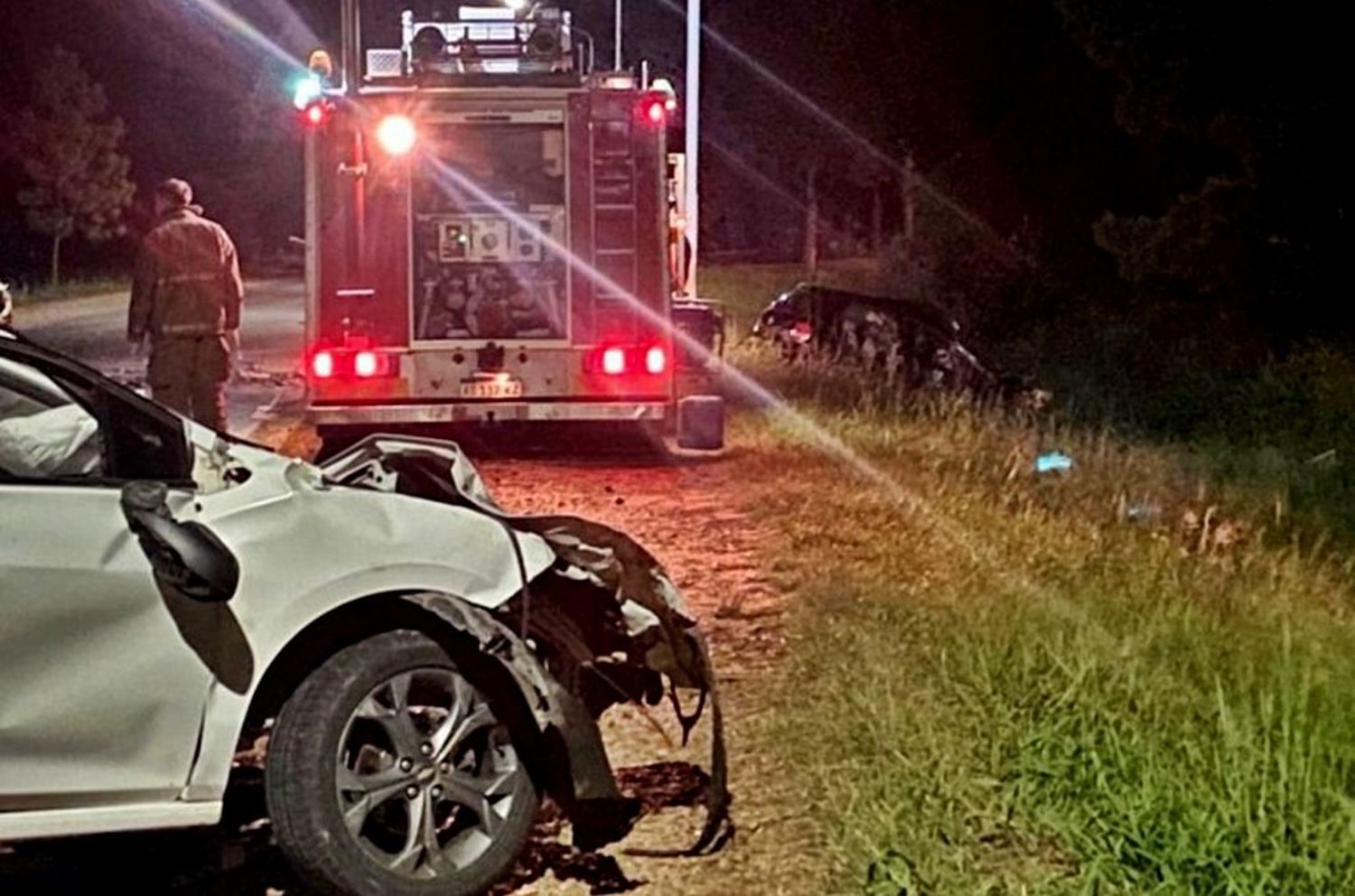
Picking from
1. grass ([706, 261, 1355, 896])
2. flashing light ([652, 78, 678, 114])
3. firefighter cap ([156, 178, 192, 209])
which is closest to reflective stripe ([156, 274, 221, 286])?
firefighter cap ([156, 178, 192, 209])

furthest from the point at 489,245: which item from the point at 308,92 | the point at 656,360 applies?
the point at 308,92

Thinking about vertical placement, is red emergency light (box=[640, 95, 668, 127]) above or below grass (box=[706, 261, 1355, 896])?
above

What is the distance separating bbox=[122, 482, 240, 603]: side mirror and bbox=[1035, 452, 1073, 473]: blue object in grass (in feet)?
28.7

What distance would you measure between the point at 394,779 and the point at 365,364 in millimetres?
8697

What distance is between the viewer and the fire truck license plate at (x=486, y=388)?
1380 cm

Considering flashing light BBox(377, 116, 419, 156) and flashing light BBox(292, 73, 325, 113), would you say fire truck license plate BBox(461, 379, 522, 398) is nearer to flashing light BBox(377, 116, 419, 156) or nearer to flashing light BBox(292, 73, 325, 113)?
flashing light BBox(377, 116, 419, 156)

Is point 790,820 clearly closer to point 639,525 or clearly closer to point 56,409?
point 56,409

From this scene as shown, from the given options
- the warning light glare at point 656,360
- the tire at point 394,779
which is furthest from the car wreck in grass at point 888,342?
the tire at point 394,779

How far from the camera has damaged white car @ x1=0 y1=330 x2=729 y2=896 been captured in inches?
194

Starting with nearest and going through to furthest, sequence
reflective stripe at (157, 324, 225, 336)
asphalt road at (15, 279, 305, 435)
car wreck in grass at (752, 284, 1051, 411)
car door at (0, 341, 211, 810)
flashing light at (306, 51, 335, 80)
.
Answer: car door at (0, 341, 211, 810), reflective stripe at (157, 324, 225, 336), flashing light at (306, 51, 335, 80), asphalt road at (15, 279, 305, 435), car wreck in grass at (752, 284, 1051, 411)

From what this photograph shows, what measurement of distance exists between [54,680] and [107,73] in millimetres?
60355

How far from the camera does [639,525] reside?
1166cm

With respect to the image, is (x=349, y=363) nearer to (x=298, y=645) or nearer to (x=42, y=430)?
(x=42, y=430)

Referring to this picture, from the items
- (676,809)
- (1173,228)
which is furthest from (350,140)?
(1173,228)
